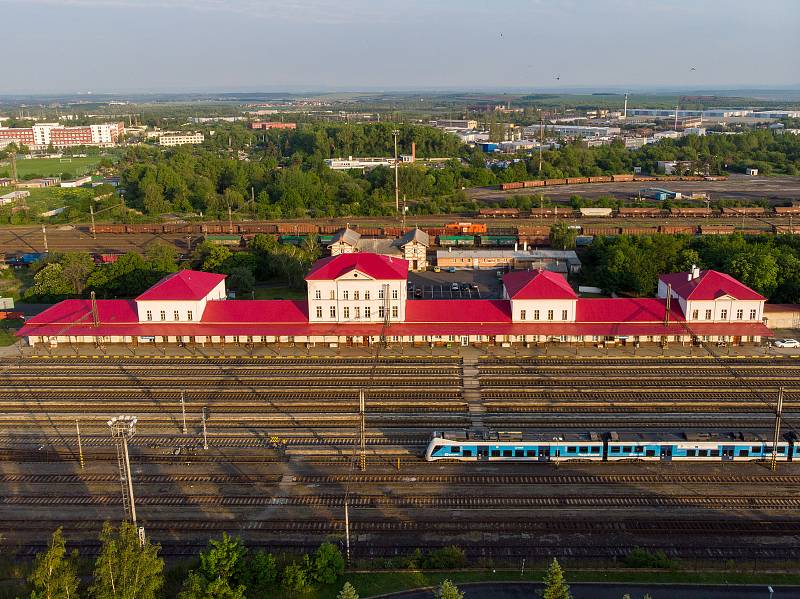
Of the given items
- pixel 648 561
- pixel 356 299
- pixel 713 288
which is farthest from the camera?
pixel 356 299

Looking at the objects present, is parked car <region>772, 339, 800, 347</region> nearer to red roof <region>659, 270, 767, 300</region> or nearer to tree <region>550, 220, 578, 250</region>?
red roof <region>659, 270, 767, 300</region>

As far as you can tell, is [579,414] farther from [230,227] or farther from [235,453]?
[230,227]

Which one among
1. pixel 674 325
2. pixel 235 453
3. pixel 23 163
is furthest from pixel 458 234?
pixel 23 163

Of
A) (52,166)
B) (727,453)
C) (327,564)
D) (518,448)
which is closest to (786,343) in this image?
(727,453)

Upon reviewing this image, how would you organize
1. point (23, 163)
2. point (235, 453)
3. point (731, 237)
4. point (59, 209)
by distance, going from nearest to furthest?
point (235, 453)
point (731, 237)
point (59, 209)
point (23, 163)

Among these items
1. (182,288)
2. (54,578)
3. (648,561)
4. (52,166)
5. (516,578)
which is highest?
(52,166)

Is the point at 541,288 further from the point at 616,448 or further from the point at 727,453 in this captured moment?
the point at 727,453

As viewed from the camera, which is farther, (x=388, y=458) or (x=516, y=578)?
(x=388, y=458)

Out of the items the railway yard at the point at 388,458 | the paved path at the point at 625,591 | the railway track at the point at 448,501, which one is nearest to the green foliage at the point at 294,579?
the paved path at the point at 625,591
